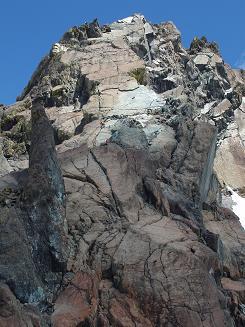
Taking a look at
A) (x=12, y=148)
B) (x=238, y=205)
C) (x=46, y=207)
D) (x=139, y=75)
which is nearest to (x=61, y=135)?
(x=12, y=148)

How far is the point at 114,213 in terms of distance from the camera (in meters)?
28.5

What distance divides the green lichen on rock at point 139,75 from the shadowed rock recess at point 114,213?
11 cm

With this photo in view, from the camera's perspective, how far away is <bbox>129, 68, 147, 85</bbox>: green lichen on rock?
47812 millimetres

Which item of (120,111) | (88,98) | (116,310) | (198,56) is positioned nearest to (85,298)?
(116,310)

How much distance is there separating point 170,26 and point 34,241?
1851 inches

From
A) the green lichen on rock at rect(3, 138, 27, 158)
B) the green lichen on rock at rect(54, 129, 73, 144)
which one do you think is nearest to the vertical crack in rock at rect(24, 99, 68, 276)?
the green lichen on rock at rect(54, 129, 73, 144)

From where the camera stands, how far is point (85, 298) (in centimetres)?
2359

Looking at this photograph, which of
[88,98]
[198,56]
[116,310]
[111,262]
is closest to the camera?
[116,310]

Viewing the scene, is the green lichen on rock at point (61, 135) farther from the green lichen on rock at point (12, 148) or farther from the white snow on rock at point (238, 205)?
the white snow on rock at point (238, 205)

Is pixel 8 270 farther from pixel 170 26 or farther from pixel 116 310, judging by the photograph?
pixel 170 26

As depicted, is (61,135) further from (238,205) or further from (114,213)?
(238,205)

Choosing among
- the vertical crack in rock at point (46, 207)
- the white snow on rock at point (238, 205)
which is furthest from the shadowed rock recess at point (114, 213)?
the white snow on rock at point (238, 205)

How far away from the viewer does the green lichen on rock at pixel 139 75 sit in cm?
4781

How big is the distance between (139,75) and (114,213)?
21971 mm
